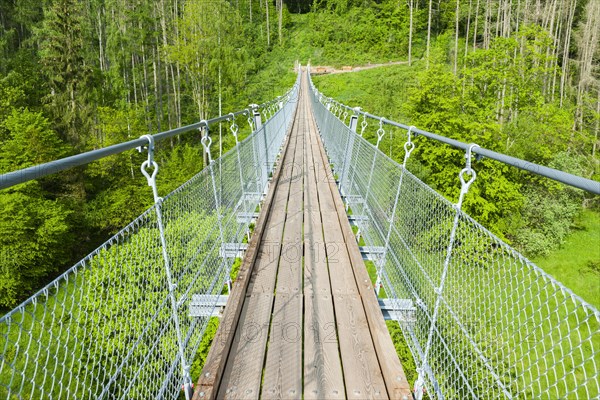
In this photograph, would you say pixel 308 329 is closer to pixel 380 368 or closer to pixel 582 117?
pixel 380 368

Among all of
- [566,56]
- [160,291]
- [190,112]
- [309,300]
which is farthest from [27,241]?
[566,56]

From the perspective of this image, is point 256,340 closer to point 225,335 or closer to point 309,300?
point 225,335

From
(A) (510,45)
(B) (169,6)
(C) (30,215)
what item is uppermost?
(B) (169,6)

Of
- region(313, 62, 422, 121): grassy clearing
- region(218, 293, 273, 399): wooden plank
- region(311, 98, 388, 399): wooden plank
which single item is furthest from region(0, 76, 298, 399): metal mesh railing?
region(313, 62, 422, 121): grassy clearing

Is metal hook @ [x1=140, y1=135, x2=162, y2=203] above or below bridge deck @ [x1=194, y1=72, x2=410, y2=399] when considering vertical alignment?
above

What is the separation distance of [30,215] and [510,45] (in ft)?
67.7

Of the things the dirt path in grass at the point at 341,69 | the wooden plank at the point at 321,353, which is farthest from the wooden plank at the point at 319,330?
the dirt path in grass at the point at 341,69

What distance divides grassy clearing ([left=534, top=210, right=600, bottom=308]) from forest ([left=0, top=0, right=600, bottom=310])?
0.39 m

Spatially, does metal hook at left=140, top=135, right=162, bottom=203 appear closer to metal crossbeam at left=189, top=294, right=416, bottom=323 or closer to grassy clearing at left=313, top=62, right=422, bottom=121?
metal crossbeam at left=189, top=294, right=416, bottom=323

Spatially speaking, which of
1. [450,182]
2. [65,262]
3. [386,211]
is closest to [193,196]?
[386,211]

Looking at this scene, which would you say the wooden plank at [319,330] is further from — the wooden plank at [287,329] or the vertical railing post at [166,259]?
the vertical railing post at [166,259]

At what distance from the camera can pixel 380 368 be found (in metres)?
1.98

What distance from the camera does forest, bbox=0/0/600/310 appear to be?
558 inches

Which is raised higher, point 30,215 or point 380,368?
point 380,368
